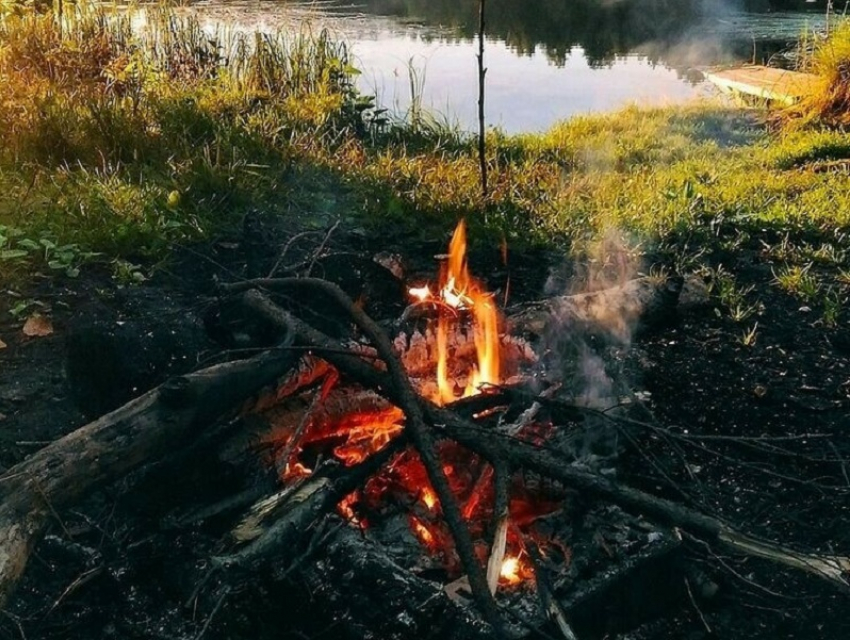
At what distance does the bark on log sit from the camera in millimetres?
2133

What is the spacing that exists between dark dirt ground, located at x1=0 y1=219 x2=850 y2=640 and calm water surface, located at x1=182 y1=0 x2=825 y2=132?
5.62 m

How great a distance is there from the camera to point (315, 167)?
6215mm

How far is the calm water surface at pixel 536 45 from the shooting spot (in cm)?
1147

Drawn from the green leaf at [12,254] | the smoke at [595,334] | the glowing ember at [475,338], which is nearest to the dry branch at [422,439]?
the glowing ember at [475,338]

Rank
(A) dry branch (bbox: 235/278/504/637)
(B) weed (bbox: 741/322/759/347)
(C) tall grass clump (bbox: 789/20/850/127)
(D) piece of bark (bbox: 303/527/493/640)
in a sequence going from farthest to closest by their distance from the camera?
(C) tall grass clump (bbox: 789/20/850/127) < (B) weed (bbox: 741/322/759/347) < (D) piece of bark (bbox: 303/527/493/640) < (A) dry branch (bbox: 235/278/504/637)

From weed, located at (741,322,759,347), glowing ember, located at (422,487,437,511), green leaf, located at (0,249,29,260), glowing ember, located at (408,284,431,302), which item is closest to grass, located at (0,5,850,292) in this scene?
green leaf, located at (0,249,29,260)

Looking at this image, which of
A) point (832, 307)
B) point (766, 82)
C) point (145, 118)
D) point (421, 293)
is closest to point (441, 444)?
point (421, 293)

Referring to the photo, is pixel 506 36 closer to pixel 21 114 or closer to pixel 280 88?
pixel 280 88

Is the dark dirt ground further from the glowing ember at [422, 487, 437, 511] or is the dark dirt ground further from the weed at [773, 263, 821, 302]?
the glowing ember at [422, 487, 437, 511]

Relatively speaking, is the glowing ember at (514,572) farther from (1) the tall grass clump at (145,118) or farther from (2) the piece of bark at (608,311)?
(1) the tall grass clump at (145,118)

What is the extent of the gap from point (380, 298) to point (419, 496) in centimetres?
160

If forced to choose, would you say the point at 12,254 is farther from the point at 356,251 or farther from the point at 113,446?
the point at 113,446

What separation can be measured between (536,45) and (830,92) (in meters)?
7.68

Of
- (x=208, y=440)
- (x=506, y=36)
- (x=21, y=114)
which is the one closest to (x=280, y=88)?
(x=21, y=114)
